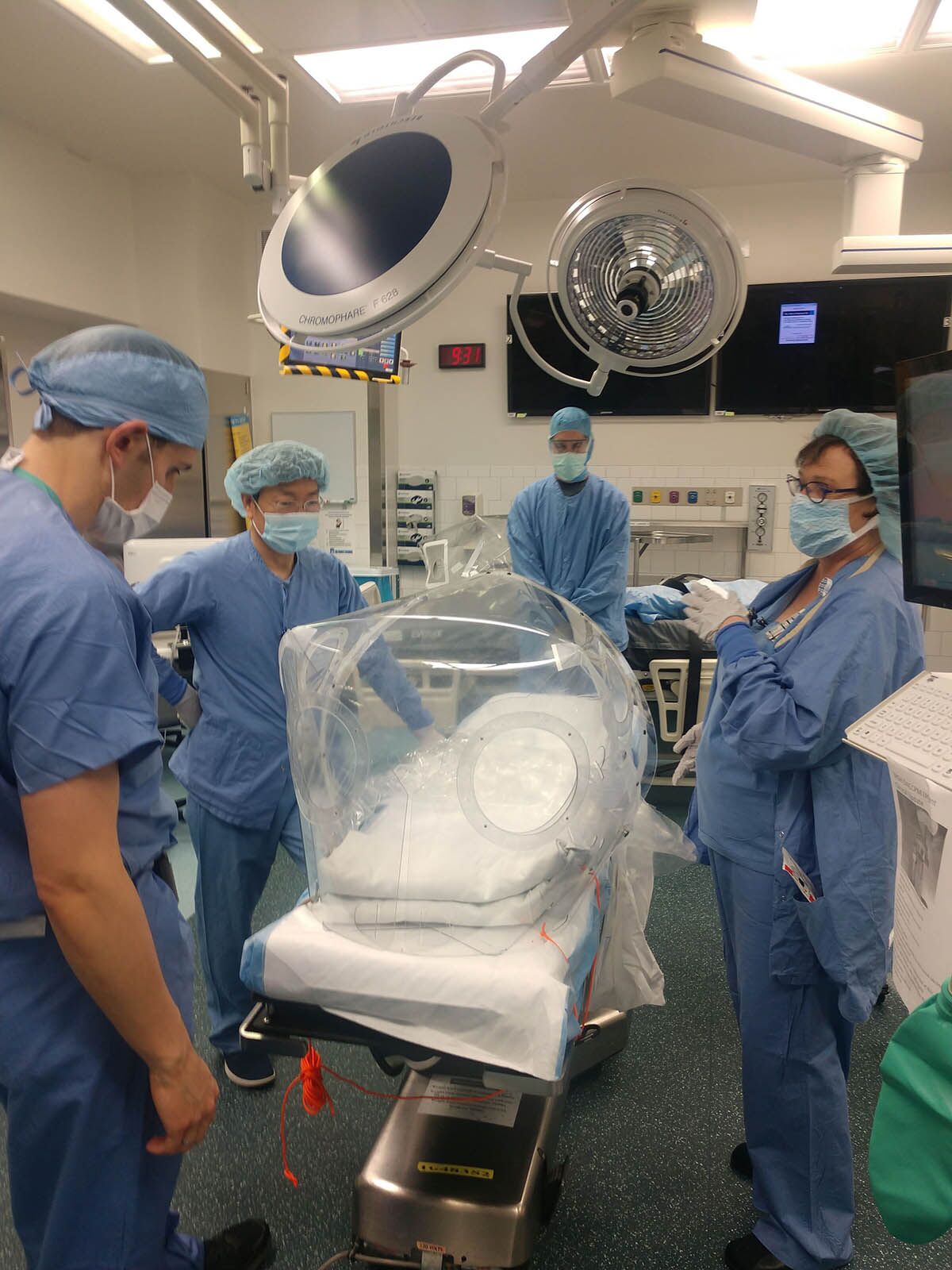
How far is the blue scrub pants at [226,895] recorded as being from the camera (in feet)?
6.55

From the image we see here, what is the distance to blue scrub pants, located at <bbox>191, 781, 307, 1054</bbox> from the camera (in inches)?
78.5

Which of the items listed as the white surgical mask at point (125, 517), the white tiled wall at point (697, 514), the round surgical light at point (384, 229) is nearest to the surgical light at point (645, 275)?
the round surgical light at point (384, 229)

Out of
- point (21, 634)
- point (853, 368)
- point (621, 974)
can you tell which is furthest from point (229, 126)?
point (621, 974)

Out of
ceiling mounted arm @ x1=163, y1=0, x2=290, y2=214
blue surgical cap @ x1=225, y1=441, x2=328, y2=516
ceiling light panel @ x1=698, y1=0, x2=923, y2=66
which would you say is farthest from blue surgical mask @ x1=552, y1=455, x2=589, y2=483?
ceiling mounted arm @ x1=163, y1=0, x2=290, y2=214

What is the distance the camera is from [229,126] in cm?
392

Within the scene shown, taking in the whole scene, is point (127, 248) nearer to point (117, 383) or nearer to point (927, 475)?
point (117, 383)

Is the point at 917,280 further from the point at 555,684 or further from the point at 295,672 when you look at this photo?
the point at 295,672

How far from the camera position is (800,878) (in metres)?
1.42

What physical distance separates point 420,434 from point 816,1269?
4631 mm

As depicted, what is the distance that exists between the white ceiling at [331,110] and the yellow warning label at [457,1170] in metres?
2.48

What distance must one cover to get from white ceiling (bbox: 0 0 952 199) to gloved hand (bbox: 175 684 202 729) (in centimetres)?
179

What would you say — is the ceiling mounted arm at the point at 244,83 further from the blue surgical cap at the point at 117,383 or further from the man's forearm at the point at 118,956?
the man's forearm at the point at 118,956

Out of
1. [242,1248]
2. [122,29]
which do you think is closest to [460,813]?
[242,1248]

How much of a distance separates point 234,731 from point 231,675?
14 cm
